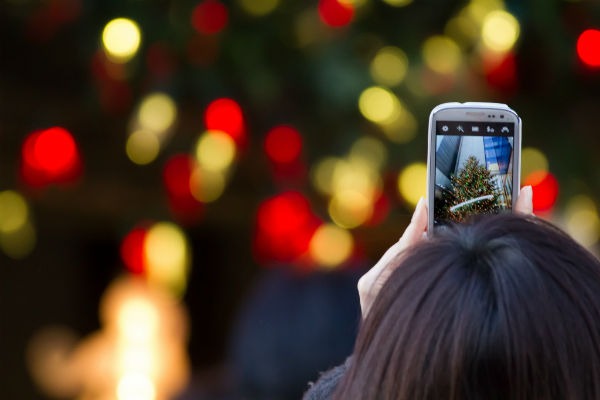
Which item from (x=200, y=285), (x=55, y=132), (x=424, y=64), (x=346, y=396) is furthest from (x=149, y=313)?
(x=346, y=396)

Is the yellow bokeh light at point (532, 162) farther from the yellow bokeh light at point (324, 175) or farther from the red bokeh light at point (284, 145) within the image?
the red bokeh light at point (284, 145)

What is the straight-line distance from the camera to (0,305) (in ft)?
14.7

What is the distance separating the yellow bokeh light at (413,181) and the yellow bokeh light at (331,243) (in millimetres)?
254

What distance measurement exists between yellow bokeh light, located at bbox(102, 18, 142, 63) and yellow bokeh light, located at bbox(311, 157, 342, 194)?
671 mm

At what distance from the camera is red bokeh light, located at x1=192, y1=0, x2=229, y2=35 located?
8.77 ft

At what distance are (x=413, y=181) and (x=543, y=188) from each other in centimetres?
36

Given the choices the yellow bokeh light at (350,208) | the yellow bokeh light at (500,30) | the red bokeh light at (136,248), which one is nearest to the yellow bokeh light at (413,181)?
the yellow bokeh light at (350,208)

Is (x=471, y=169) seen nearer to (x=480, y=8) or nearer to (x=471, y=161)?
(x=471, y=161)

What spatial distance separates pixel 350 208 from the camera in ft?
9.95

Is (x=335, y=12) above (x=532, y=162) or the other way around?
above

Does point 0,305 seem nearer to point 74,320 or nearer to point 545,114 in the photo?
point 74,320

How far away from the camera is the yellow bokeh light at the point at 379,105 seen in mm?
2635

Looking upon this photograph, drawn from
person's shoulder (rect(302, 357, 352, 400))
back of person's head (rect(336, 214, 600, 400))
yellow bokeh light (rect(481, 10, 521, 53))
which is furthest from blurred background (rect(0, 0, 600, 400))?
back of person's head (rect(336, 214, 600, 400))

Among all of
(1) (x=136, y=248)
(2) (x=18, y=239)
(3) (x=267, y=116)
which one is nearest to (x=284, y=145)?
(3) (x=267, y=116)
